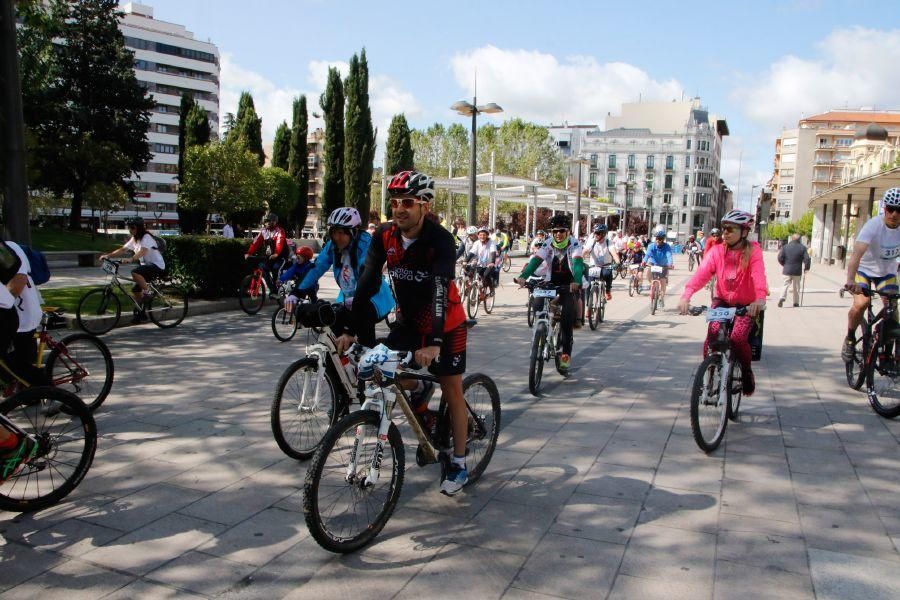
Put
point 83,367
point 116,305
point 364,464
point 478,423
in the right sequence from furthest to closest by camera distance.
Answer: point 116,305 < point 83,367 < point 478,423 < point 364,464

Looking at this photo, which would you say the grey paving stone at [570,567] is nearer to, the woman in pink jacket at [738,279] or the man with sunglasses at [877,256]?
the woman in pink jacket at [738,279]

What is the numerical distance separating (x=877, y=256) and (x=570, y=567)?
531cm

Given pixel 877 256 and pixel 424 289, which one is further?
pixel 877 256

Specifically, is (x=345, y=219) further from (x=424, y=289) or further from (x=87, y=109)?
(x=87, y=109)

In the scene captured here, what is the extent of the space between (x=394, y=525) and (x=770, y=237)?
130954 millimetres

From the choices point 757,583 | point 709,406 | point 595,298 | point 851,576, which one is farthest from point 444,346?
point 595,298

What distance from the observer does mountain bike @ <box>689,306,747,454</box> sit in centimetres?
515

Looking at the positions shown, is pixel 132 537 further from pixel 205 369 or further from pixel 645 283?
pixel 645 283

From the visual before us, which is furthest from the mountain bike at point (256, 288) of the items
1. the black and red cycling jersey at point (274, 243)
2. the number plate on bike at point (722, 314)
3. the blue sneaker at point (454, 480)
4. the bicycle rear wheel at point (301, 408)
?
the blue sneaker at point (454, 480)

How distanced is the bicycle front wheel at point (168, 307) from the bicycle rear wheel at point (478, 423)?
745cm

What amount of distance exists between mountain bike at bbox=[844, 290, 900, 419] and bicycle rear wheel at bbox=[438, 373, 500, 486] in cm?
407

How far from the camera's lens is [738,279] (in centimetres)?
570

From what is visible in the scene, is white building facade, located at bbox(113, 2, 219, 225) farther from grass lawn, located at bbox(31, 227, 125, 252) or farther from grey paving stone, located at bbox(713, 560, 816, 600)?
grey paving stone, located at bbox(713, 560, 816, 600)

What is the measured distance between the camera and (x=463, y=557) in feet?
11.6
